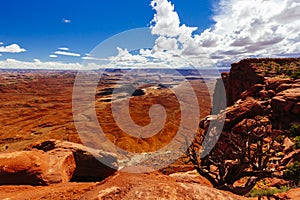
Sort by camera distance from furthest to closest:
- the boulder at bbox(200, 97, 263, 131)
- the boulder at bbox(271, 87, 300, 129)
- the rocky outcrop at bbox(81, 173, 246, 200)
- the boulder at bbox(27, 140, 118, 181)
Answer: the boulder at bbox(200, 97, 263, 131) → the boulder at bbox(271, 87, 300, 129) → the boulder at bbox(27, 140, 118, 181) → the rocky outcrop at bbox(81, 173, 246, 200)

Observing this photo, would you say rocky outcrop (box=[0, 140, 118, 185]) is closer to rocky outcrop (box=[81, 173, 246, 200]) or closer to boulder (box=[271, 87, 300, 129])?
rocky outcrop (box=[81, 173, 246, 200])

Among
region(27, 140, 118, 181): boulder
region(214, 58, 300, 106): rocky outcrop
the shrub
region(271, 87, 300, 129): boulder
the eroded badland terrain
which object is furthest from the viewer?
region(214, 58, 300, 106): rocky outcrop

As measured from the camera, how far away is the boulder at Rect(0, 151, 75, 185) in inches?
453

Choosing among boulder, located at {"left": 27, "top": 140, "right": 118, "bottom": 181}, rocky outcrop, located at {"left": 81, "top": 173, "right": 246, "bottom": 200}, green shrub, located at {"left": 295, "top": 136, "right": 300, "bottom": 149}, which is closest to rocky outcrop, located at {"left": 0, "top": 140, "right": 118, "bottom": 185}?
boulder, located at {"left": 27, "top": 140, "right": 118, "bottom": 181}

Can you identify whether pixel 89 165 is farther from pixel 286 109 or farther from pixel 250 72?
pixel 250 72

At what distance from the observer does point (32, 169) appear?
39.7ft

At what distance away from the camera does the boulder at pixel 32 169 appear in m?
11.5

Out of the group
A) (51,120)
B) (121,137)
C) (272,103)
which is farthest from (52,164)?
(51,120)

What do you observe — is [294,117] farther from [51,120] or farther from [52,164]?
[51,120]

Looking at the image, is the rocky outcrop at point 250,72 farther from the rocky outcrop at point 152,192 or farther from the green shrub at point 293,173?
the rocky outcrop at point 152,192

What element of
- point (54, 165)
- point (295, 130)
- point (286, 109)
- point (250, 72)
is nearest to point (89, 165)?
point (54, 165)

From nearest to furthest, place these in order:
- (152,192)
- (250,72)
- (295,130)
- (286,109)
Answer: (152,192) → (295,130) → (286,109) → (250,72)

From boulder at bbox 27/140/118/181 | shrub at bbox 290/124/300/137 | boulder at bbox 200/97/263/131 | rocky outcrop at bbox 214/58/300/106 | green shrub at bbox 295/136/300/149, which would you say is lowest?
boulder at bbox 27/140/118/181

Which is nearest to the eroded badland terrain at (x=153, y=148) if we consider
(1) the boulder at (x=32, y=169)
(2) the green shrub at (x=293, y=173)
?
(1) the boulder at (x=32, y=169)
